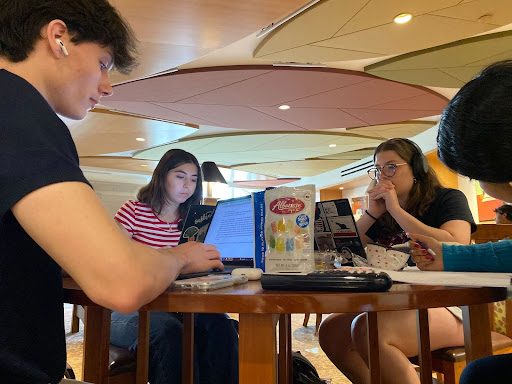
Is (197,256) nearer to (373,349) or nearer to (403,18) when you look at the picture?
(373,349)

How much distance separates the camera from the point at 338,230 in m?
1.48

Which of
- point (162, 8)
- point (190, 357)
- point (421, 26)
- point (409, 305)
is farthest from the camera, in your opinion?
point (421, 26)

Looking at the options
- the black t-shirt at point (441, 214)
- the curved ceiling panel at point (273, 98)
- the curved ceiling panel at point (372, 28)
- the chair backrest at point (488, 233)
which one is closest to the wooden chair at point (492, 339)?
the chair backrest at point (488, 233)

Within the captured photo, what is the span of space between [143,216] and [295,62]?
10.1ft

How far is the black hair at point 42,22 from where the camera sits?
77cm

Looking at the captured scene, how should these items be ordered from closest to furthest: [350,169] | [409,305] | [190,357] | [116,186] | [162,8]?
[409,305] → [190,357] → [162,8] → [350,169] → [116,186]

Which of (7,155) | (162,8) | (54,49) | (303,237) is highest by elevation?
(162,8)

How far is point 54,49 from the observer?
2.53ft

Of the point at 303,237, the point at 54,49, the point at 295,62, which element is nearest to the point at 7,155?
the point at 54,49

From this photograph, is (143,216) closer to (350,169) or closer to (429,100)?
(429,100)

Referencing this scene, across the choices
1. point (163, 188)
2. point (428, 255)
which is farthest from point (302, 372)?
point (163, 188)

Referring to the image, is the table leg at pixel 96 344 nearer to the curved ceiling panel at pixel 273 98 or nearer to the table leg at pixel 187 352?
the table leg at pixel 187 352

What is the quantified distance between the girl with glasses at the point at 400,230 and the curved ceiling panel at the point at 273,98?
3.22m

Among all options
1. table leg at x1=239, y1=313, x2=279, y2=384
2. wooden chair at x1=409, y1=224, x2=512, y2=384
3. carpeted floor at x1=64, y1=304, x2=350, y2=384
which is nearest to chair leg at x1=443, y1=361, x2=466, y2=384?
wooden chair at x1=409, y1=224, x2=512, y2=384
